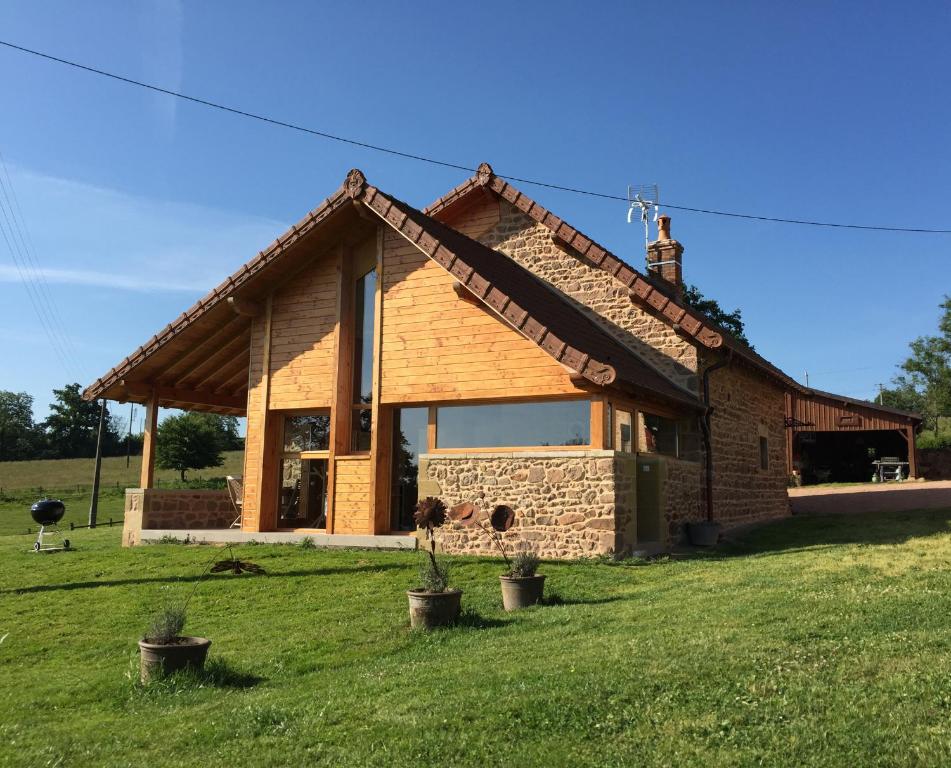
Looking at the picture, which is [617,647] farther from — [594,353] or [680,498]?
[680,498]

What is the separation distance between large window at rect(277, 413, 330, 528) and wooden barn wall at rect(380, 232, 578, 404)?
7.22 feet

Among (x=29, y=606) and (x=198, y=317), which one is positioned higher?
(x=198, y=317)

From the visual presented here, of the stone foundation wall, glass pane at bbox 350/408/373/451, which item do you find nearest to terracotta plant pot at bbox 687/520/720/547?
the stone foundation wall

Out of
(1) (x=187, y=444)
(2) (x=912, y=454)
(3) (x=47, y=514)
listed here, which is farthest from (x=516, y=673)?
(1) (x=187, y=444)

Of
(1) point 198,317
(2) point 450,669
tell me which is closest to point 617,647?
(2) point 450,669

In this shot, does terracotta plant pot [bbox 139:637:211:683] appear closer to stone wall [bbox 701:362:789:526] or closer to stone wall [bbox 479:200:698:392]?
stone wall [bbox 479:200:698:392]

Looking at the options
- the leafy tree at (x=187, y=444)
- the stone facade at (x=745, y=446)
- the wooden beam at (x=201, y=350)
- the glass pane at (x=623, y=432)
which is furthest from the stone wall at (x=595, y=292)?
the leafy tree at (x=187, y=444)

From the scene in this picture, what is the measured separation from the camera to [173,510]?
16500 mm

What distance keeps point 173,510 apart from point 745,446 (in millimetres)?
12439

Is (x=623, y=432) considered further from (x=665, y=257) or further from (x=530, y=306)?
(x=665, y=257)

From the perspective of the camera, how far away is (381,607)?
880 centimetres

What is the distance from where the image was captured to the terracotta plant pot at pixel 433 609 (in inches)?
300

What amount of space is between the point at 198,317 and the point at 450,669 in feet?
36.0

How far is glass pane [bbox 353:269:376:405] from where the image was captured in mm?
14531
